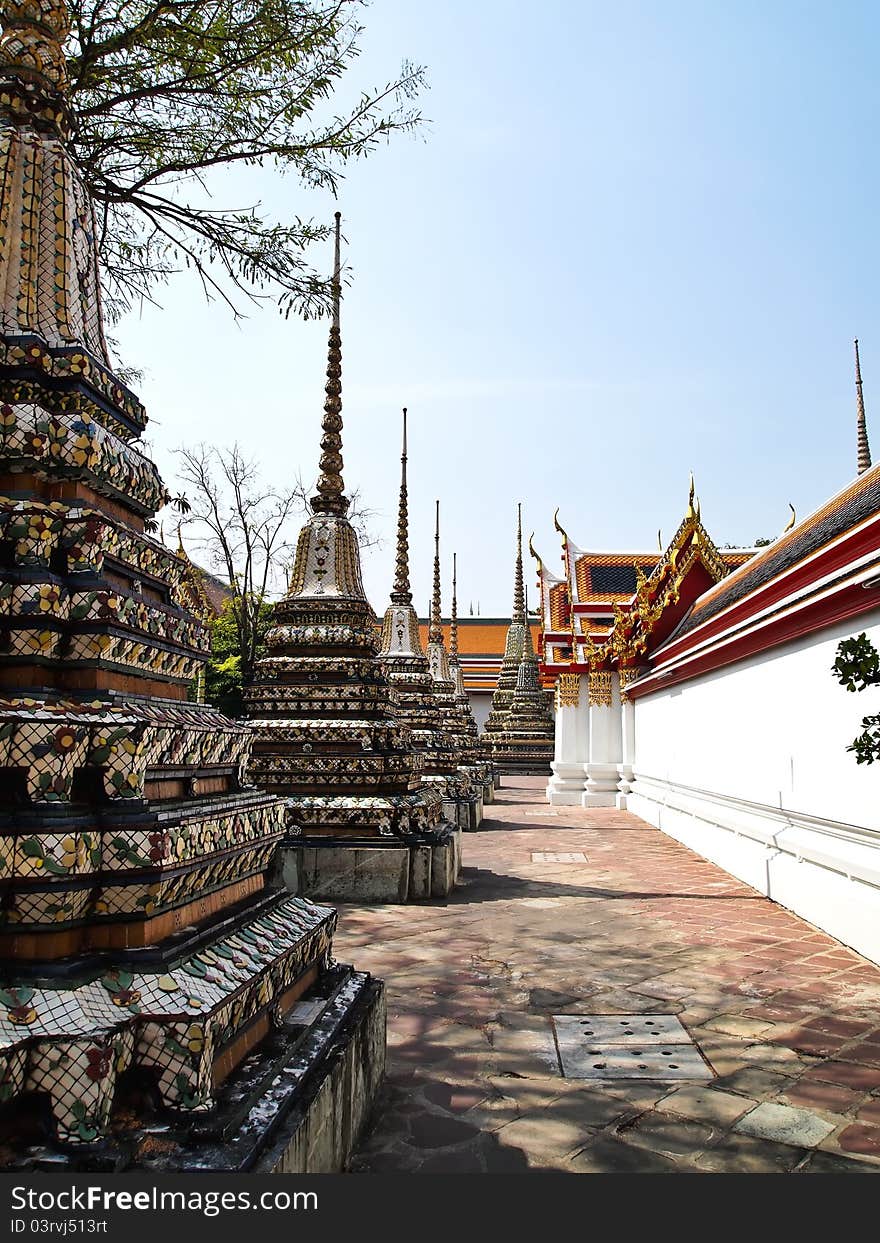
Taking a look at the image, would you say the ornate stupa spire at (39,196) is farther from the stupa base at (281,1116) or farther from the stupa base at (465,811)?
the stupa base at (465,811)

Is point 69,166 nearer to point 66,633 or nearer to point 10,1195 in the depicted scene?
point 66,633

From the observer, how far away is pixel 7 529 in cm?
242

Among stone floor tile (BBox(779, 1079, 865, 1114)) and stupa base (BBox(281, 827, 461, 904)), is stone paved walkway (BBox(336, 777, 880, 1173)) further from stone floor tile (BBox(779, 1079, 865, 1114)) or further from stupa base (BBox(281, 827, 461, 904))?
stupa base (BBox(281, 827, 461, 904))

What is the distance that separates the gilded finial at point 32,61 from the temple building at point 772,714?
4.46 m

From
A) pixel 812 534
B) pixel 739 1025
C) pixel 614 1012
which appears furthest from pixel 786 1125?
pixel 812 534

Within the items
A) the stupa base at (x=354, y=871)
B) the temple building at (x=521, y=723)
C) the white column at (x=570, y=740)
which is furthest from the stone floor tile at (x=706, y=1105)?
the temple building at (x=521, y=723)

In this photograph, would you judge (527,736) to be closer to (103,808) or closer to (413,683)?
(413,683)

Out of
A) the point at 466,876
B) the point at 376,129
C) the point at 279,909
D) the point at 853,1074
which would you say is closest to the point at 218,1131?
the point at 279,909

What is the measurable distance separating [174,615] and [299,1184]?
64.4 inches

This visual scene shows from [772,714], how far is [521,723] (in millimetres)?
21449

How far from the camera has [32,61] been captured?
2740 millimetres

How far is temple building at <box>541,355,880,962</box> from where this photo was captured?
5.98 meters

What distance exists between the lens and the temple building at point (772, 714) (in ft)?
19.6

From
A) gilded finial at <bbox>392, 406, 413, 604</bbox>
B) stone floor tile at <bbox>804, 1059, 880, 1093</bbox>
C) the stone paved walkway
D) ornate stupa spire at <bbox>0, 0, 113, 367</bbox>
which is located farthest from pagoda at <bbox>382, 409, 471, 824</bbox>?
ornate stupa spire at <bbox>0, 0, 113, 367</bbox>
